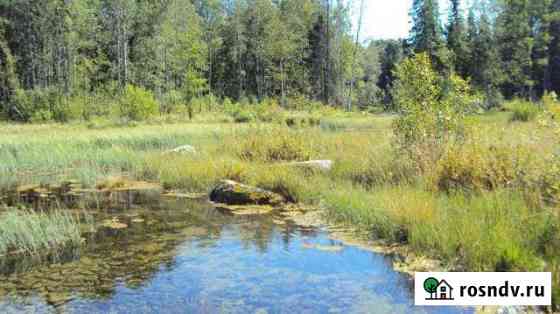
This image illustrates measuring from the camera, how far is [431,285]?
5121mm

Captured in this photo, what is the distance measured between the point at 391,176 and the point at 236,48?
40.1 meters

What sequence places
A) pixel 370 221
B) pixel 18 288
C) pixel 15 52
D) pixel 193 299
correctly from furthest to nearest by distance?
1. pixel 15 52
2. pixel 370 221
3. pixel 18 288
4. pixel 193 299

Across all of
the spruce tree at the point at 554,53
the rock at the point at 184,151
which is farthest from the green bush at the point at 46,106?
the spruce tree at the point at 554,53

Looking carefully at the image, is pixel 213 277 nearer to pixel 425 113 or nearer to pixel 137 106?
pixel 425 113

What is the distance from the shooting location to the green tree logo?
5.09 meters

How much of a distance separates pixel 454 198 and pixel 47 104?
30.9 metres

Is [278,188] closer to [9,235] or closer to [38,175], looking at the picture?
[9,235]

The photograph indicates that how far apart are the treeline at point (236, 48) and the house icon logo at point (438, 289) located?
94.9 ft

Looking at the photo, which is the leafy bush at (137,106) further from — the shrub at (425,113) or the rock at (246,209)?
the shrub at (425,113)

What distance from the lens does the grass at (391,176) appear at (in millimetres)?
5652

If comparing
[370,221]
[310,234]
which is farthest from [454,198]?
[310,234]

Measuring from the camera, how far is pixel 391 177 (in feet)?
31.0

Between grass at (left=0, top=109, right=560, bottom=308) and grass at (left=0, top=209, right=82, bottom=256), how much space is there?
4.02 metres

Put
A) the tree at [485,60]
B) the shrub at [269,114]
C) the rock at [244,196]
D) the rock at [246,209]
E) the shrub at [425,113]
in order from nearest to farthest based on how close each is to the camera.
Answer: the rock at [246,209], the shrub at [425,113], the rock at [244,196], the shrub at [269,114], the tree at [485,60]
